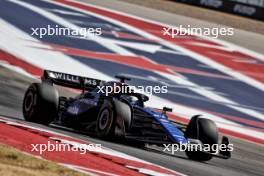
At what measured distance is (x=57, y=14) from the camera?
28.4 meters

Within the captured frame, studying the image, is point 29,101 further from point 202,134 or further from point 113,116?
point 202,134

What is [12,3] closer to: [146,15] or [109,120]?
[146,15]

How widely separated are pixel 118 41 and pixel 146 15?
585 cm

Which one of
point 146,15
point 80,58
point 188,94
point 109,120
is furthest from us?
point 146,15

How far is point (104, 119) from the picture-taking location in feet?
39.4

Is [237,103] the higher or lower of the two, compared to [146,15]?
lower

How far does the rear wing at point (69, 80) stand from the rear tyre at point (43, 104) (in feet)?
2.31

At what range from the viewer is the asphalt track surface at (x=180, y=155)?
36.2 feet

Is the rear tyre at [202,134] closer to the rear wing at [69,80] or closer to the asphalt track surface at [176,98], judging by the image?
the asphalt track surface at [176,98]

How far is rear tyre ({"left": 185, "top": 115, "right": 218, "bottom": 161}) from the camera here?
12172mm

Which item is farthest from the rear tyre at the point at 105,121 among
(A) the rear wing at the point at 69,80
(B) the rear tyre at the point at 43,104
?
(A) the rear wing at the point at 69,80

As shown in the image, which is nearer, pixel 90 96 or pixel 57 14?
pixel 90 96

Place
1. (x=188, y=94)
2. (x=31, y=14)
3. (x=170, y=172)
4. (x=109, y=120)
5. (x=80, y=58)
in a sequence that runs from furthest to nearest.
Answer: (x=31, y=14) → (x=80, y=58) → (x=188, y=94) → (x=109, y=120) → (x=170, y=172)

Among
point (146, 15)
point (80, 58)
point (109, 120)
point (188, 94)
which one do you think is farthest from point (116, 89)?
point (146, 15)
